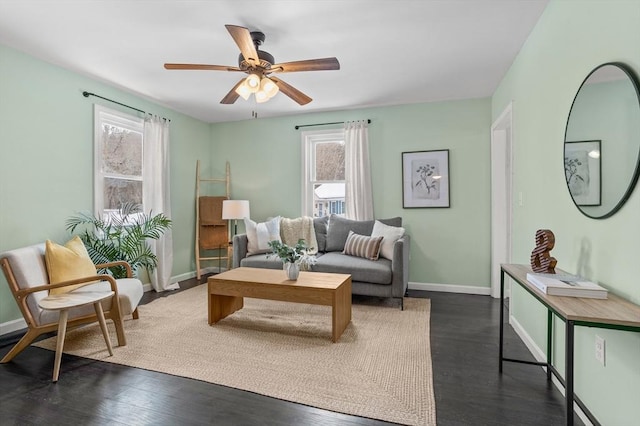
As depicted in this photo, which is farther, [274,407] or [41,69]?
[41,69]

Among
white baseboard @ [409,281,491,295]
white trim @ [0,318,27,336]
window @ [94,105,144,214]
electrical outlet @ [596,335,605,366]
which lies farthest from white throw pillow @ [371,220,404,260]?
white trim @ [0,318,27,336]

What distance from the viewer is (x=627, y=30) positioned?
1414 millimetres

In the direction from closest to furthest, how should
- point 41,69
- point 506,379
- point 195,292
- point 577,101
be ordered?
point 577,101, point 506,379, point 41,69, point 195,292

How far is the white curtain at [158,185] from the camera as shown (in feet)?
14.2

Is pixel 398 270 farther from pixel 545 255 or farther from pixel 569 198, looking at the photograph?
pixel 569 198

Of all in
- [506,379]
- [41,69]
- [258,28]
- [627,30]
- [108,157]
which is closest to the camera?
[627,30]

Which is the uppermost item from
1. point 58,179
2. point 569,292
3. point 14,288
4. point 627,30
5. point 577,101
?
point 627,30

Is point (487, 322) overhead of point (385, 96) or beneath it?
beneath

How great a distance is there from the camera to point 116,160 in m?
4.01

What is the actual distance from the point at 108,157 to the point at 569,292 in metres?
4.56

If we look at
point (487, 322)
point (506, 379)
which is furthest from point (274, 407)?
point (487, 322)

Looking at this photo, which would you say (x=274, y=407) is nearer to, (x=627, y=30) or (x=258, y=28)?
(x=627, y=30)

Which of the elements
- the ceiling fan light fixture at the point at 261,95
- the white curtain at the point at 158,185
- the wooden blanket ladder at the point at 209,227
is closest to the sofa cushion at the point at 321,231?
the wooden blanket ladder at the point at 209,227

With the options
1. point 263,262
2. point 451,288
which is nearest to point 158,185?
point 263,262
